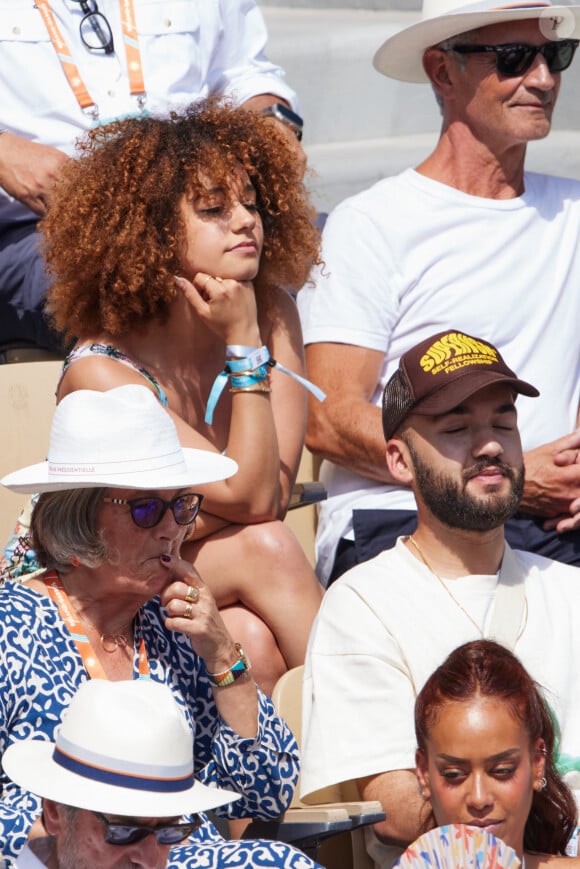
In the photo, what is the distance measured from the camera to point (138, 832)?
2154 mm

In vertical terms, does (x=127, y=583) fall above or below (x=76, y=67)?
below

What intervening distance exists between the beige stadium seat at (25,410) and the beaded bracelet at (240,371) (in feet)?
1.81

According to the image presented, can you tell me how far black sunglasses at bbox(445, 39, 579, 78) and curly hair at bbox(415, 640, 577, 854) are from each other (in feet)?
6.92

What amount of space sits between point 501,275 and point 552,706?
1558 millimetres

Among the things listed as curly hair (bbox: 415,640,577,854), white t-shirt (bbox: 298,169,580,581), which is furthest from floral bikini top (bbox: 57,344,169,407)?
curly hair (bbox: 415,640,577,854)

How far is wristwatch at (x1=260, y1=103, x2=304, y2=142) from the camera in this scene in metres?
4.39

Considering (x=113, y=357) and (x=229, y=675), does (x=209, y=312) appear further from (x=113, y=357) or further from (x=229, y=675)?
(x=229, y=675)

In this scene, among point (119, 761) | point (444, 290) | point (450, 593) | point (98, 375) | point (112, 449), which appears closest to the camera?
point (119, 761)

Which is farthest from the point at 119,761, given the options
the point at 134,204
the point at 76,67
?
the point at 76,67

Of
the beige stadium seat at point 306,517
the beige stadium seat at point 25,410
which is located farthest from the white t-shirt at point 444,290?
the beige stadium seat at point 25,410

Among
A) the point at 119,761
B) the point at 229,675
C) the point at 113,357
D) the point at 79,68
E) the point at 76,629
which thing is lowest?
the point at 229,675

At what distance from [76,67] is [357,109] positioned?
8.60ft

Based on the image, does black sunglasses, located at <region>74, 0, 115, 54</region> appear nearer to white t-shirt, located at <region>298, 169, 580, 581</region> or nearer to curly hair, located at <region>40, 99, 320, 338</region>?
curly hair, located at <region>40, 99, 320, 338</region>

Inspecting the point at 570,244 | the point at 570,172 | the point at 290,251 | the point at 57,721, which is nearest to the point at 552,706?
the point at 57,721
